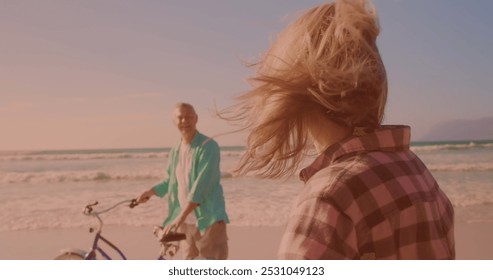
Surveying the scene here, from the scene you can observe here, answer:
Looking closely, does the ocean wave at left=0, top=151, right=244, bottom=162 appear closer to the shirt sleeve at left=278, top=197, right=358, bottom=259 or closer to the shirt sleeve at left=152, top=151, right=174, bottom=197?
the shirt sleeve at left=152, top=151, right=174, bottom=197

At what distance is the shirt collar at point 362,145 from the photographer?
74 centimetres

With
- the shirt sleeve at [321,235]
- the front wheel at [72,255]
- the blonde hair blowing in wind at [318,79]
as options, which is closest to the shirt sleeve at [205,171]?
the front wheel at [72,255]

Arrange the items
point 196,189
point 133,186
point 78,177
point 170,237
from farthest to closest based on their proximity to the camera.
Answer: point 78,177 < point 133,186 < point 196,189 < point 170,237

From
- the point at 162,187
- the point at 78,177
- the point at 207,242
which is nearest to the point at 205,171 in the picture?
the point at 162,187

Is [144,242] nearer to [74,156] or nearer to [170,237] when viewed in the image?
[170,237]

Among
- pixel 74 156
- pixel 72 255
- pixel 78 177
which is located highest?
pixel 74 156

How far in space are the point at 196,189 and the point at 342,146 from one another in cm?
250

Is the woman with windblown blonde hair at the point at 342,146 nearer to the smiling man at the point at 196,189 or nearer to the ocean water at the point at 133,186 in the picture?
the ocean water at the point at 133,186

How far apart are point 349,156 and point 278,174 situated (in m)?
0.18

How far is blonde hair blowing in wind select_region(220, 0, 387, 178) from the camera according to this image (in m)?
0.74

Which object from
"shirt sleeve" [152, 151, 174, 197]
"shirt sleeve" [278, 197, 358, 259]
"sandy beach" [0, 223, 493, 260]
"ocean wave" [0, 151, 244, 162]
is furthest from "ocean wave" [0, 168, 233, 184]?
"shirt sleeve" [278, 197, 358, 259]

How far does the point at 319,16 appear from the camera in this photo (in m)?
0.78

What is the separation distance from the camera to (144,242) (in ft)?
19.9
